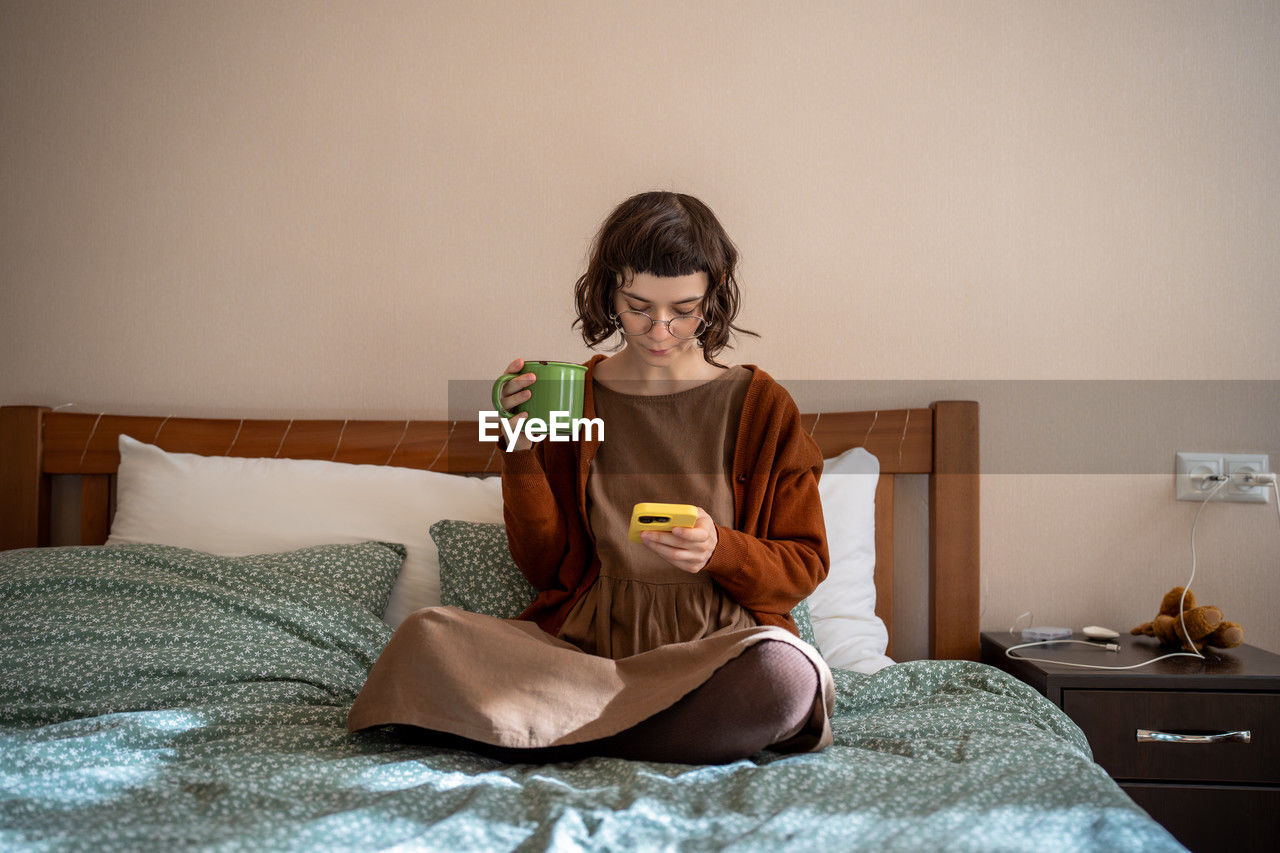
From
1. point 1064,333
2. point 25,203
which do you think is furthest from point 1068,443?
point 25,203

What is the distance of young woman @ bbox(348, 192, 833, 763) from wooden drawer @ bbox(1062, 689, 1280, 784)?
1.86 feet

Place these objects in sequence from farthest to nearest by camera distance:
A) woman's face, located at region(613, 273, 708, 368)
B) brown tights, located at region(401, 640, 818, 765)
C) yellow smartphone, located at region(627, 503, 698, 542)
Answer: woman's face, located at region(613, 273, 708, 368) → yellow smartphone, located at region(627, 503, 698, 542) → brown tights, located at region(401, 640, 818, 765)

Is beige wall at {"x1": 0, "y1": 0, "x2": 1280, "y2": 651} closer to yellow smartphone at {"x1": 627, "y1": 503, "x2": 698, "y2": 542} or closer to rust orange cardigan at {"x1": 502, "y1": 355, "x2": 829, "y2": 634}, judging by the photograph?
rust orange cardigan at {"x1": 502, "y1": 355, "x2": 829, "y2": 634}

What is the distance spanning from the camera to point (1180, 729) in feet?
4.83

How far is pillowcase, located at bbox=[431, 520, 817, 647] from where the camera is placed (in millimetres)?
1450

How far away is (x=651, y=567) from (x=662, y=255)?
44cm

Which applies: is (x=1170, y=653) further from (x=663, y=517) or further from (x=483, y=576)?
(x=483, y=576)

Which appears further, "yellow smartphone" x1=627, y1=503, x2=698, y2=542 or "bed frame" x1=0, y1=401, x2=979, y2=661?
"bed frame" x1=0, y1=401, x2=979, y2=661

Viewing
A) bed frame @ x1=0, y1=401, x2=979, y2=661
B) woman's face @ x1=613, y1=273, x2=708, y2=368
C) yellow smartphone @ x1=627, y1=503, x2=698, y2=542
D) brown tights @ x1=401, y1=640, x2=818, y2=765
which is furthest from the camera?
bed frame @ x1=0, y1=401, x2=979, y2=661

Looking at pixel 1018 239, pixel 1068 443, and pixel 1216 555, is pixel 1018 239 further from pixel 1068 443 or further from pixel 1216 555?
pixel 1216 555

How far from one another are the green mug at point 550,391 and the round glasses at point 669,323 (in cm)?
14

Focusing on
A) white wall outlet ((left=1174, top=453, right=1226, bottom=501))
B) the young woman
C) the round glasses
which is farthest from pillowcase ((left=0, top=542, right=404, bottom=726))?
white wall outlet ((left=1174, top=453, right=1226, bottom=501))

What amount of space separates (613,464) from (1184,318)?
1.25 m

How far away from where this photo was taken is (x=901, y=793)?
3.00 ft
